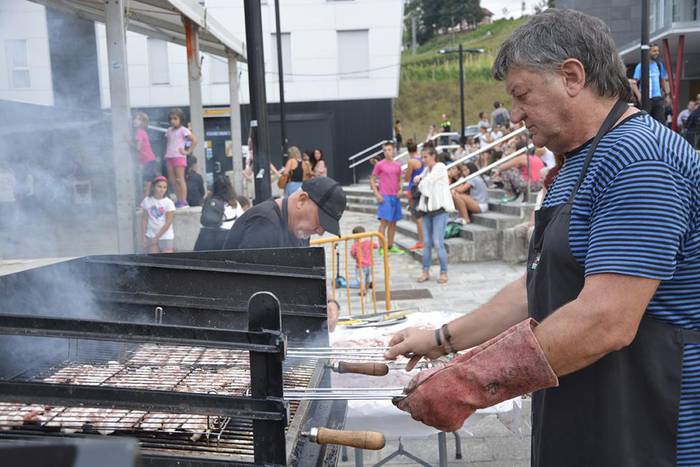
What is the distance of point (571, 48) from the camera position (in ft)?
5.88

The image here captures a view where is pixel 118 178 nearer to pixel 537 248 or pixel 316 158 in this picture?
pixel 537 248

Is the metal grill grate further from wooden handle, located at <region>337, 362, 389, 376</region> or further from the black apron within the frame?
the black apron

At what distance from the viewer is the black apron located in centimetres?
175

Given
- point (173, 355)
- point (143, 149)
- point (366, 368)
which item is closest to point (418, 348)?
point (366, 368)

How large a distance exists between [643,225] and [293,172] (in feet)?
42.6

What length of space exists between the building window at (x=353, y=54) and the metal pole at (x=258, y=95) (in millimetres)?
22764

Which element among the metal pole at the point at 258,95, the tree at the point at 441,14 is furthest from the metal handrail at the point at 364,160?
the tree at the point at 441,14

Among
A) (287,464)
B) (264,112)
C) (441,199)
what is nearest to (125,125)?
(264,112)

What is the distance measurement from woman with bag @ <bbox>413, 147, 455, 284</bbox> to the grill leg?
8535 mm

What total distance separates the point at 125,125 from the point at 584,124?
6253 mm

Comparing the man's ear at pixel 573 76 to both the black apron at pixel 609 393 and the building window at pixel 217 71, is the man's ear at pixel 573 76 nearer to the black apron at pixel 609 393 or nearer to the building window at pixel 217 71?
the black apron at pixel 609 393

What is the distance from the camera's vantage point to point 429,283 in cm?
1034

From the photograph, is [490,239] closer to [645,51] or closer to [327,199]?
[645,51]

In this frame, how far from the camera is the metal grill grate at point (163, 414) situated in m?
2.19
